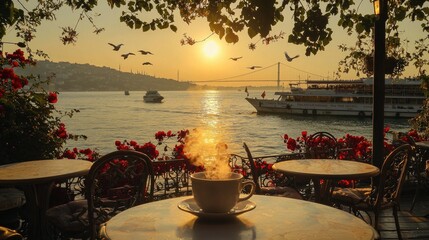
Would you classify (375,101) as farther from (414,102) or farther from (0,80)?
(414,102)

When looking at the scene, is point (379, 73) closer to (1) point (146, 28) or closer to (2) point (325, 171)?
(2) point (325, 171)

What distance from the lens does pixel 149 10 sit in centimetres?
521

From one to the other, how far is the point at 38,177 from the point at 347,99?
2630 inches

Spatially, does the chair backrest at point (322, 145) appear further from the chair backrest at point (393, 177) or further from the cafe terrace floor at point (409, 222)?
the chair backrest at point (393, 177)

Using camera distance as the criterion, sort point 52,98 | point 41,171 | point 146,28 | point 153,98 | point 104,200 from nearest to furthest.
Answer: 1. point 104,200
2. point 41,171
3. point 146,28
4. point 52,98
5. point 153,98

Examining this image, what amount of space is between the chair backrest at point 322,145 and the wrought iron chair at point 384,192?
206 centimetres

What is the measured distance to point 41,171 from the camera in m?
3.56

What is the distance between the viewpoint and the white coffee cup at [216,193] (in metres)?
1.75

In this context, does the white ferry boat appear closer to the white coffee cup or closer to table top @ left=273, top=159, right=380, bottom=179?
table top @ left=273, top=159, right=380, bottom=179

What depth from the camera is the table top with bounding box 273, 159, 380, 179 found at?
12.0ft

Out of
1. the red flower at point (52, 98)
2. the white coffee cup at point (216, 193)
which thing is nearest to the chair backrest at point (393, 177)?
the white coffee cup at point (216, 193)

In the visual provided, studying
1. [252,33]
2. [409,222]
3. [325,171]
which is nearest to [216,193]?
[325,171]

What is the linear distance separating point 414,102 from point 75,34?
207 ft

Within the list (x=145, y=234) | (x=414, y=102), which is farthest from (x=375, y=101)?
(x=414, y=102)
